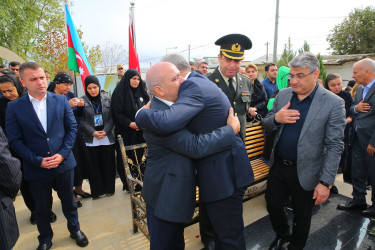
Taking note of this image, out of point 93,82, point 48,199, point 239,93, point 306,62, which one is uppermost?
point 306,62

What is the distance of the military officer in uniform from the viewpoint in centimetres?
261

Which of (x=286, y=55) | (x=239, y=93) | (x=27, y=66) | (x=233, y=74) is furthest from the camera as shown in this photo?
(x=286, y=55)

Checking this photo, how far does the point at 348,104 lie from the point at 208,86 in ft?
12.3

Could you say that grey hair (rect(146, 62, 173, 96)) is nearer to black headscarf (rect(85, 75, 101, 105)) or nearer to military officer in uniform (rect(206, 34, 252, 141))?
military officer in uniform (rect(206, 34, 252, 141))

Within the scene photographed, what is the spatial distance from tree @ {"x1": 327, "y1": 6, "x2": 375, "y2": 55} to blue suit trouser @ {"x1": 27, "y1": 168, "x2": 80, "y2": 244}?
27.2 metres

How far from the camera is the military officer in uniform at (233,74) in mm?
2613

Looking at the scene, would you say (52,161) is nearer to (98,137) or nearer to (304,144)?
(98,137)

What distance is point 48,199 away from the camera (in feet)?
8.21

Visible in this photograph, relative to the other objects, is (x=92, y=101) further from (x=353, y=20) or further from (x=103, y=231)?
(x=353, y=20)

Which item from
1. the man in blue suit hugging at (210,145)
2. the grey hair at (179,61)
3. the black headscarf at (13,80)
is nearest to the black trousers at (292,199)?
the man in blue suit hugging at (210,145)

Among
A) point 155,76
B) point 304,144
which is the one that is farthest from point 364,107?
point 155,76

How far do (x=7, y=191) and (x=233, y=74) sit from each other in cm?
243

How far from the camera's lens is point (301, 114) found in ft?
6.87

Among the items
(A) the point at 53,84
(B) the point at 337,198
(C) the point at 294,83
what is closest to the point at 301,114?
(C) the point at 294,83
